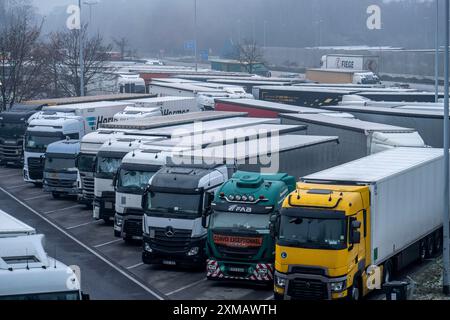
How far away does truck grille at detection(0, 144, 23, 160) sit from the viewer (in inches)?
1651

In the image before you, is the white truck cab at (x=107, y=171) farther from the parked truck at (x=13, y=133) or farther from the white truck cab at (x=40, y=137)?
the parked truck at (x=13, y=133)

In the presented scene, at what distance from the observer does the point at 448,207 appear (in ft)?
71.6

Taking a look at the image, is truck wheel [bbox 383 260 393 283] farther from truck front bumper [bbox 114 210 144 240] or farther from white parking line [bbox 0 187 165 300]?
truck front bumper [bbox 114 210 144 240]

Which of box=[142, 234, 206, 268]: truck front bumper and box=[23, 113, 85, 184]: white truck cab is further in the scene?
box=[23, 113, 85, 184]: white truck cab

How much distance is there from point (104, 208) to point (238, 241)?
8769mm

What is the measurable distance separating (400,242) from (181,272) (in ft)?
18.1

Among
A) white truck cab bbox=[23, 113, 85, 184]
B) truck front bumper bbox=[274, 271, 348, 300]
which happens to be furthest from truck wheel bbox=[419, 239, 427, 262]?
white truck cab bbox=[23, 113, 85, 184]

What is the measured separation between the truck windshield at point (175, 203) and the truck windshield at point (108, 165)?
554 centimetres

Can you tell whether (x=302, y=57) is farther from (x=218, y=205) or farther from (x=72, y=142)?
(x=218, y=205)

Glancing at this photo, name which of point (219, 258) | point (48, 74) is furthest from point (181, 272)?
point (48, 74)

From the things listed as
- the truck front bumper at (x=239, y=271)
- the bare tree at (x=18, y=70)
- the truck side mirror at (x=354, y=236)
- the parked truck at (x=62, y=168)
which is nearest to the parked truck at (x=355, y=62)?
the bare tree at (x=18, y=70)

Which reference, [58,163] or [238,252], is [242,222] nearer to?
[238,252]

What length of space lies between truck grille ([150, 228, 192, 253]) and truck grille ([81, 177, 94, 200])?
893 cm
